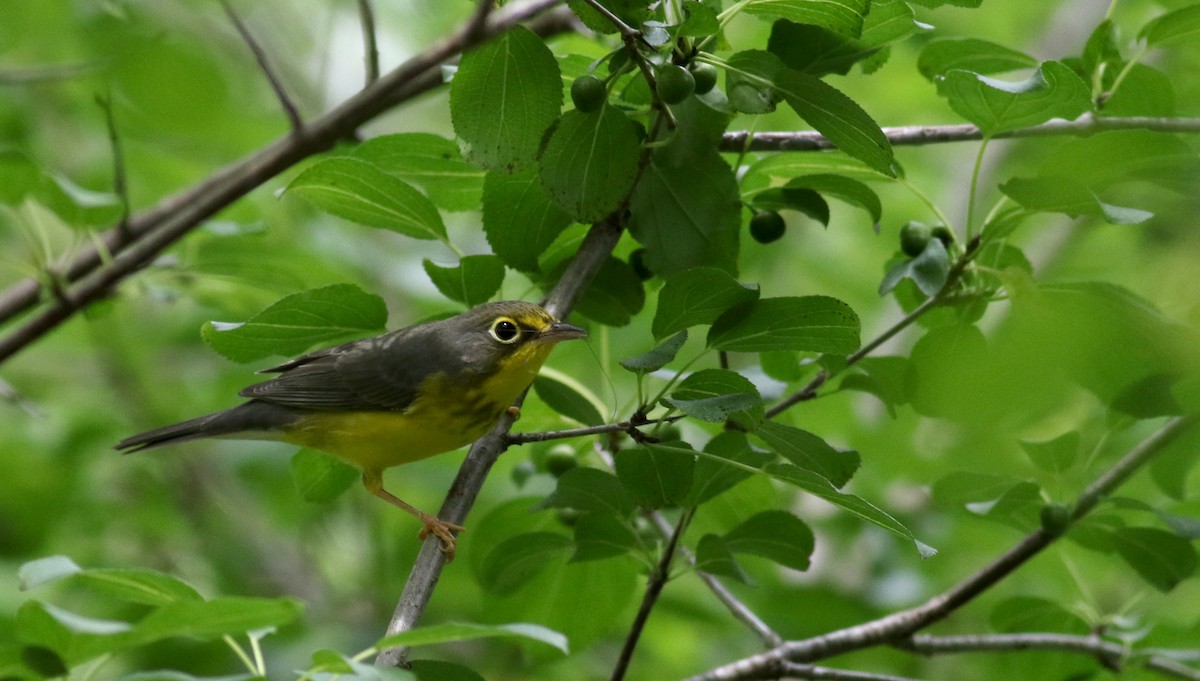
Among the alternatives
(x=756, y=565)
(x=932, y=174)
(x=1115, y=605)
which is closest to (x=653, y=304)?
(x=756, y=565)

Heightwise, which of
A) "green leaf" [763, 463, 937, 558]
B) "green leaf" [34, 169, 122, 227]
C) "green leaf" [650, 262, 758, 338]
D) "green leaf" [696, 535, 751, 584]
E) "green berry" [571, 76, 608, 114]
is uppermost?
"green leaf" [34, 169, 122, 227]

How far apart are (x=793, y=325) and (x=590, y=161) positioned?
773 mm

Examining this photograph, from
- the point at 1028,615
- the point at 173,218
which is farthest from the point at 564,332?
the point at 173,218

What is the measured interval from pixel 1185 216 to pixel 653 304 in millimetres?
4485

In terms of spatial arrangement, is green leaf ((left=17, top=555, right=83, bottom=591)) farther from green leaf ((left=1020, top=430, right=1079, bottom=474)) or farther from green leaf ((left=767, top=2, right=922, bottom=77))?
green leaf ((left=1020, top=430, right=1079, bottom=474))

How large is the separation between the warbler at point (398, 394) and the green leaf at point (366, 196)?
0.63 meters

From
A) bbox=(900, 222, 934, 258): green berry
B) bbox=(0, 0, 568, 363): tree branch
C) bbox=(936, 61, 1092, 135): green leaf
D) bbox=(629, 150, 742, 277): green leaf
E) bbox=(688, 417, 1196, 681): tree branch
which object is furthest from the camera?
bbox=(0, 0, 568, 363): tree branch

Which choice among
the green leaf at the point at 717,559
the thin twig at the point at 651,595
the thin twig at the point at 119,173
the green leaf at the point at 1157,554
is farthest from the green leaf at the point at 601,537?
the thin twig at the point at 119,173

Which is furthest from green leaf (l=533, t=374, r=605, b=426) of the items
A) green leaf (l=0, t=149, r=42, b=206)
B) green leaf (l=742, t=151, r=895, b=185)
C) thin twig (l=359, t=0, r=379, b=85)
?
green leaf (l=0, t=149, r=42, b=206)

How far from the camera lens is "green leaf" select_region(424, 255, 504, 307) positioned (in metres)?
3.61

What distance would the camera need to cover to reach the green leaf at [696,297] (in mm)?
3145

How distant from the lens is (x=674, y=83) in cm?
302

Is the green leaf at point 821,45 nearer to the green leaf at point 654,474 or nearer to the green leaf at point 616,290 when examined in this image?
the green leaf at point 616,290

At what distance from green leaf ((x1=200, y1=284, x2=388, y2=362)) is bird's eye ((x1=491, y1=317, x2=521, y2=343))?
2.61ft
